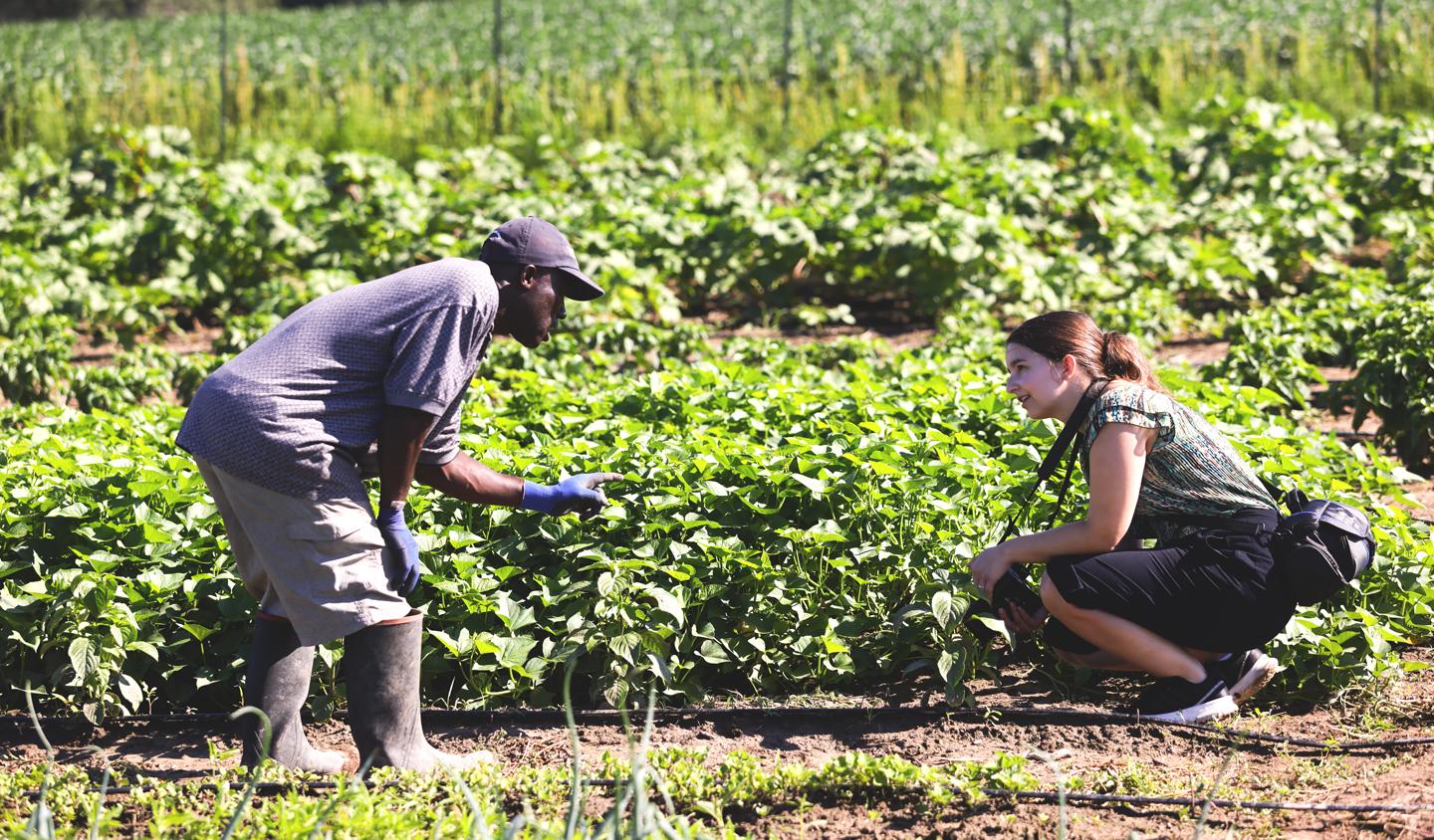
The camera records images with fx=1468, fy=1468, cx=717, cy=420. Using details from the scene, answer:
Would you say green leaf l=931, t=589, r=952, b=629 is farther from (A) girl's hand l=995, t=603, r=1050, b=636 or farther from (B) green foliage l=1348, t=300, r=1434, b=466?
(B) green foliage l=1348, t=300, r=1434, b=466

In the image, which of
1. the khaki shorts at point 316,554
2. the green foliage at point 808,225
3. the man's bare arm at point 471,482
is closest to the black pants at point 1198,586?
the man's bare arm at point 471,482

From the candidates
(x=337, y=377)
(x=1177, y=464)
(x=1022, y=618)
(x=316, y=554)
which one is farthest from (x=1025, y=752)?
(x=337, y=377)

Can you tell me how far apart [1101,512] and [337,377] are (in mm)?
1695

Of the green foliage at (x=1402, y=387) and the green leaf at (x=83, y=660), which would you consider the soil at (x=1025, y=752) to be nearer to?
the green leaf at (x=83, y=660)

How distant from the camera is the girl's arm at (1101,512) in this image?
3271 millimetres

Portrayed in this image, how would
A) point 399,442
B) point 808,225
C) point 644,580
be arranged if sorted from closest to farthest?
point 399,442, point 644,580, point 808,225

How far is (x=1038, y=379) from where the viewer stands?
3375 mm

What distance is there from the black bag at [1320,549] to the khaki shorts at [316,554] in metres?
2.01

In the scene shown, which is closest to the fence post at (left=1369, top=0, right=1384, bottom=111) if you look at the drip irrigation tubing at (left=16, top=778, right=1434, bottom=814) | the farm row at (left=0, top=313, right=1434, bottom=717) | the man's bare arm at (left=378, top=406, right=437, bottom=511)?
the farm row at (left=0, top=313, right=1434, bottom=717)

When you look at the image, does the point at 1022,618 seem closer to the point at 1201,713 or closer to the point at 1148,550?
the point at 1148,550

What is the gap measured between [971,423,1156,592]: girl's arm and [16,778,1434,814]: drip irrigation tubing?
55 centimetres

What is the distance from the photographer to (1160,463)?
3.39 meters

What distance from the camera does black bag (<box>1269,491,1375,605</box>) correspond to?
3.29m

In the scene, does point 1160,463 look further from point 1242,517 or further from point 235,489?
point 235,489
